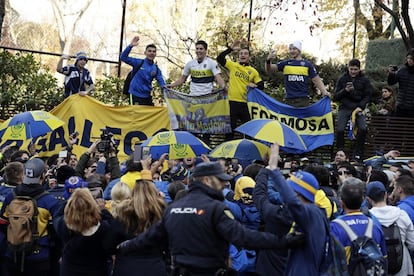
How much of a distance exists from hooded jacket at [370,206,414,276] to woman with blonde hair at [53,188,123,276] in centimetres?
259

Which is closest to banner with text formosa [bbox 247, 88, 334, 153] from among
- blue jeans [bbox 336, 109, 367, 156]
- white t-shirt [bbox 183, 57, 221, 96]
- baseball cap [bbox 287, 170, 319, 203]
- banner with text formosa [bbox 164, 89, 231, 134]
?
blue jeans [bbox 336, 109, 367, 156]

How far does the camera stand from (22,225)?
25.7 feet

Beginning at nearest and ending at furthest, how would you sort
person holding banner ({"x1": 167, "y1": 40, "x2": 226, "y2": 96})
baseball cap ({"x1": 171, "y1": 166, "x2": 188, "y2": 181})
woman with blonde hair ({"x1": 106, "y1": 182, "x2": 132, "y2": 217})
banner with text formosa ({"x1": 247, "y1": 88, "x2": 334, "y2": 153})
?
woman with blonde hair ({"x1": 106, "y1": 182, "x2": 132, "y2": 217}) < baseball cap ({"x1": 171, "y1": 166, "x2": 188, "y2": 181}) < banner with text formosa ({"x1": 247, "y1": 88, "x2": 334, "y2": 153}) < person holding banner ({"x1": 167, "y1": 40, "x2": 226, "y2": 96})

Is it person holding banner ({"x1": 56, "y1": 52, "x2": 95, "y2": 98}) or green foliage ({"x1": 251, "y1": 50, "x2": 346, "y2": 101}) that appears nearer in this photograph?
person holding banner ({"x1": 56, "y1": 52, "x2": 95, "y2": 98})

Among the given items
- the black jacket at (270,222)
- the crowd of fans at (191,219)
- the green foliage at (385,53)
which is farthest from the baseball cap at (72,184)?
the green foliage at (385,53)

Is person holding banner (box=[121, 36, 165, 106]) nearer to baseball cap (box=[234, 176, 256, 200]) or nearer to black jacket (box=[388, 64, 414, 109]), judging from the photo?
black jacket (box=[388, 64, 414, 109])

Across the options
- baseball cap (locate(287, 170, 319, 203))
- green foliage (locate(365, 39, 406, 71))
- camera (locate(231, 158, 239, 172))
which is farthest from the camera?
green foliage (locate(365, 39, 406, 71))

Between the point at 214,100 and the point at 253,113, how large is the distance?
88cm

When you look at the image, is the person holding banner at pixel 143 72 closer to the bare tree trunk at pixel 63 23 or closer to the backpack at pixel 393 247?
the backpack at pixel 393 247

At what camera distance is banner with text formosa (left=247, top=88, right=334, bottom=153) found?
1441cm

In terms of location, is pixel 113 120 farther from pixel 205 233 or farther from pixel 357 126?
pixel 205 233

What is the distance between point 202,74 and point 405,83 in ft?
12.7

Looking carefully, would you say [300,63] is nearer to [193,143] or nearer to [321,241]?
[193,143]

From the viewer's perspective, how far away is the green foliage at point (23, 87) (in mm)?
16625
